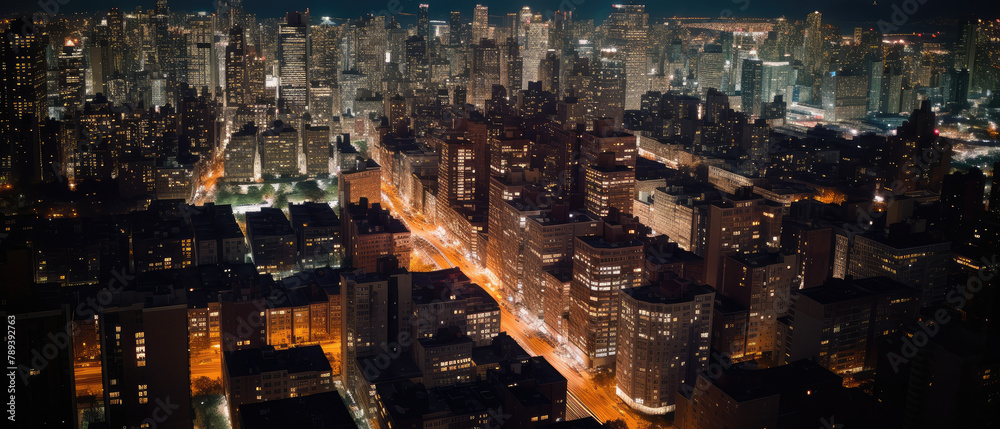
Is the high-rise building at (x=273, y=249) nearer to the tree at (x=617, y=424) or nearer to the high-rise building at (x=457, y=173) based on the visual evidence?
the high-rise building at (x=457, y=173)

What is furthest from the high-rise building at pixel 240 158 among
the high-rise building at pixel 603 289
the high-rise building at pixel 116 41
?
the high-rise building at pixel 603 289

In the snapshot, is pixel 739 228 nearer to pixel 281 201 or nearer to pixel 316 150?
pixel 281 201

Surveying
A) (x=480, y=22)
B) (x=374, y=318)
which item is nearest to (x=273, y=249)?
(x=374, y=318)

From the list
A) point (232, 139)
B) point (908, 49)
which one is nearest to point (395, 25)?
point (232, 139)

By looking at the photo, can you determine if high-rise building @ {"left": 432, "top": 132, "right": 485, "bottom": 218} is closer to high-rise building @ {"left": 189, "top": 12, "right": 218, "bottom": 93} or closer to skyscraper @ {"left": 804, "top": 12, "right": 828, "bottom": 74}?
high-rise building @ {"left": 189, "top": 12, "right": 218, "bottom": 93}

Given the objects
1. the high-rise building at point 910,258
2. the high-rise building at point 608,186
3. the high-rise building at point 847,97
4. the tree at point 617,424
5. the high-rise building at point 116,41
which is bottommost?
the tree at point 617,424

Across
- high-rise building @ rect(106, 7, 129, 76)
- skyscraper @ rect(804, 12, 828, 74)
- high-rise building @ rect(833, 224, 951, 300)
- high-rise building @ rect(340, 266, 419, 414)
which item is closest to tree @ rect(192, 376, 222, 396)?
A: high-rise building @ rect(340, 266, 419, 414)
